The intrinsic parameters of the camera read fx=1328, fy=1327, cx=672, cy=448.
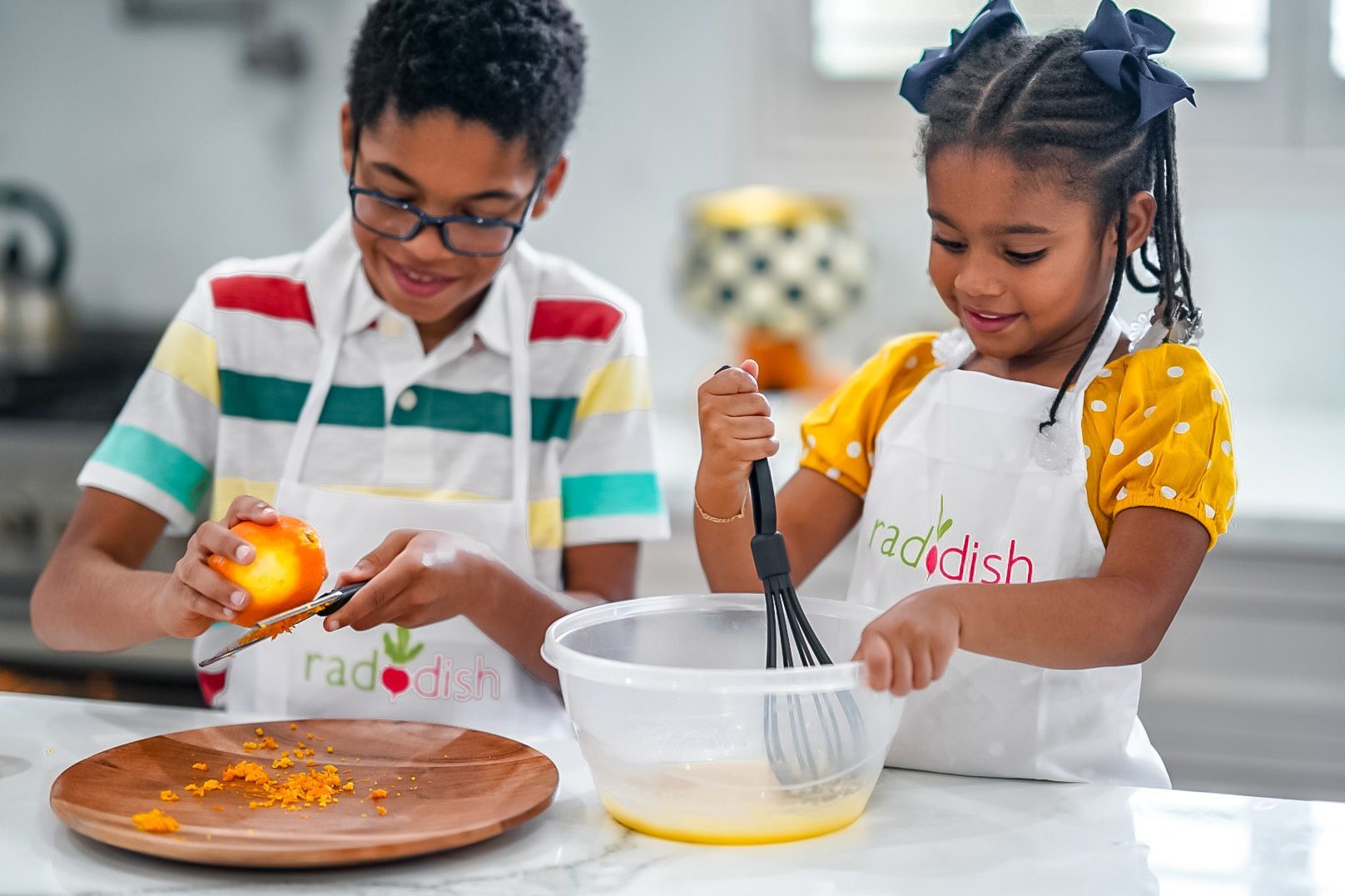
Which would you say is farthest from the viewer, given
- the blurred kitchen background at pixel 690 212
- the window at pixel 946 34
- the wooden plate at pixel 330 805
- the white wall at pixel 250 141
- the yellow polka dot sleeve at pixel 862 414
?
the white wall at pixel 250 141

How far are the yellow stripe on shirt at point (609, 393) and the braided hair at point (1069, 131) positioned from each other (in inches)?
16.3

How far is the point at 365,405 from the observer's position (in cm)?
126

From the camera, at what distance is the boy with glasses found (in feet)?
3.70

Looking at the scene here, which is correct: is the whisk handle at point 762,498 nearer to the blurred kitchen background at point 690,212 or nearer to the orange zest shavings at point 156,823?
the orange zest shavings at point 156,823

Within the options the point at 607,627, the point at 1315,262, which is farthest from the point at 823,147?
the point at 607,627

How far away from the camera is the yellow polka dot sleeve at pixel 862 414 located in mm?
1103

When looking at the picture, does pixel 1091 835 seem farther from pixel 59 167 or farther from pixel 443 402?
pixel 59 167

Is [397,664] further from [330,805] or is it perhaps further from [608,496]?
[330,805]

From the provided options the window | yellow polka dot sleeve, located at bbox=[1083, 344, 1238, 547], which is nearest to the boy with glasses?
yellow polka dot sleeve, located at bbox=[1083, 344, 1238, 547]

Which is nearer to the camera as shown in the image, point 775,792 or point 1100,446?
point 775,792

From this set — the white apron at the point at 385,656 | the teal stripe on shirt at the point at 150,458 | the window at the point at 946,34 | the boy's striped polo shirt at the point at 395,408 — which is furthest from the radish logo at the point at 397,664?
the window at the point at 946,34

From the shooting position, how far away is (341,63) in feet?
8.45

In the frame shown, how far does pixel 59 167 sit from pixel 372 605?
218cm

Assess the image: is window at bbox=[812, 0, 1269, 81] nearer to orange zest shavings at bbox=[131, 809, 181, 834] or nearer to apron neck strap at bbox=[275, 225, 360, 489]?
apron neck strap at bbox=[275, 225, 360, 489]
